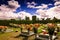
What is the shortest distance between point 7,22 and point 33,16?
0.89m

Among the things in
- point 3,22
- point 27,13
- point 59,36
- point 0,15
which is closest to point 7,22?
point 3,22

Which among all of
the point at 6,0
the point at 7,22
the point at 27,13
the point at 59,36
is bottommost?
the point at 59,36

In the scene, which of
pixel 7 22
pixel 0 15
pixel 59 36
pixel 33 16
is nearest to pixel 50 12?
pixel 33 16

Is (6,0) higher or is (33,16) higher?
(6,0)

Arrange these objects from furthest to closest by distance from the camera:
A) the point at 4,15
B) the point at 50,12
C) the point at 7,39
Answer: the point at 4,15 < the point at 50,12 < the point at 7,39

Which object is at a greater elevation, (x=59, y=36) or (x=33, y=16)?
(x=33, y=16)

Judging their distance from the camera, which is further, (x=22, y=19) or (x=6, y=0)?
(x=6, y=0)

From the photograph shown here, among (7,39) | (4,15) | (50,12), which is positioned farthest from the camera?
(4,15)

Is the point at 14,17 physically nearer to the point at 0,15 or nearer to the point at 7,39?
the point at 0,15

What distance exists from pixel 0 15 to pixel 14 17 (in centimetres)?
61

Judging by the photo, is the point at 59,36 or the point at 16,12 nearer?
the point at 59,36

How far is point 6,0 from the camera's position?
429cm

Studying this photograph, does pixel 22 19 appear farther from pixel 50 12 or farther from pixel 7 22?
pixel 50 12

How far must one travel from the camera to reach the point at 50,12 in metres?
3.86
